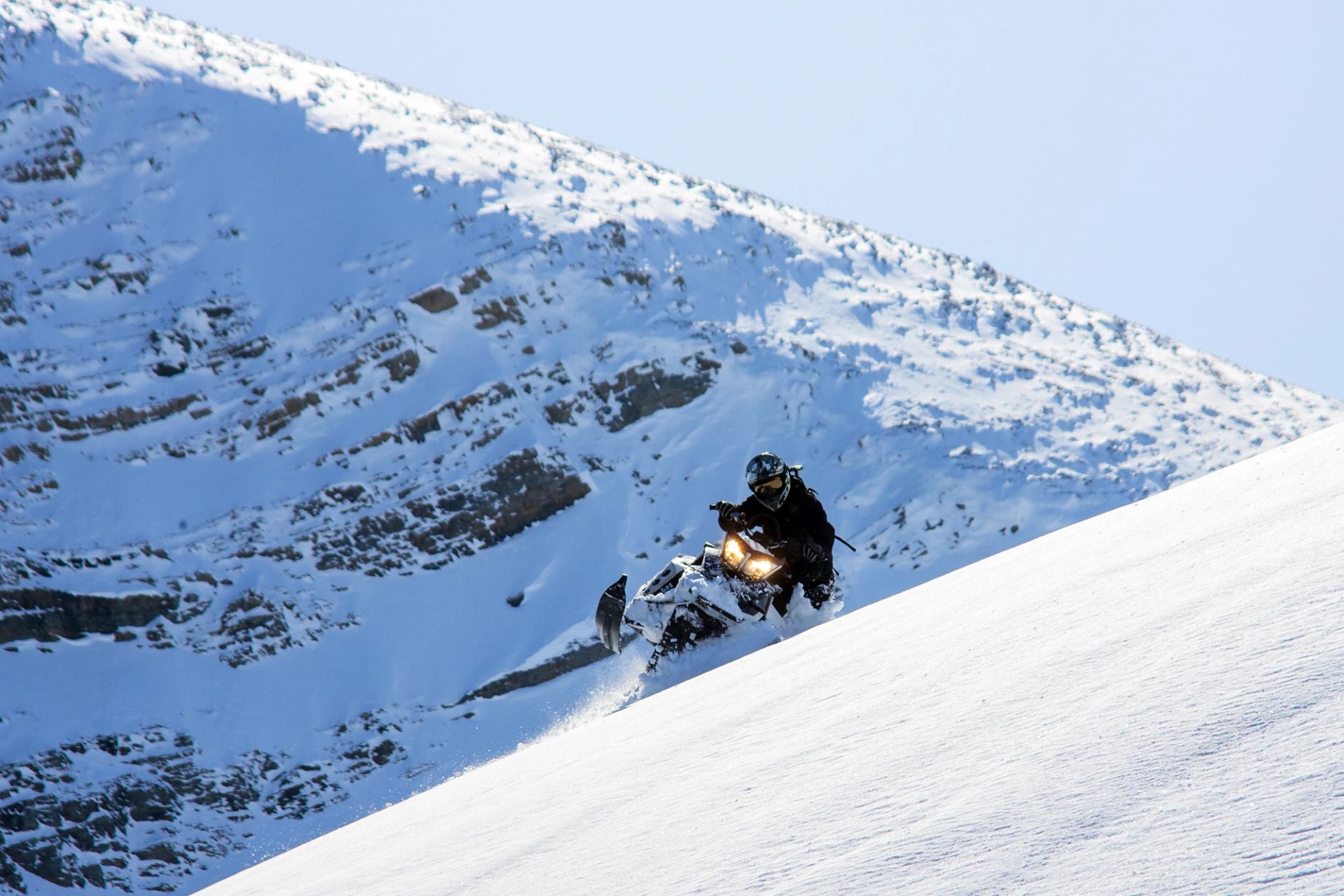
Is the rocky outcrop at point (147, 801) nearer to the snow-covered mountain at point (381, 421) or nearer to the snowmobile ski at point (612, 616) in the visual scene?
the snow-covered mountain at point (381, 421)

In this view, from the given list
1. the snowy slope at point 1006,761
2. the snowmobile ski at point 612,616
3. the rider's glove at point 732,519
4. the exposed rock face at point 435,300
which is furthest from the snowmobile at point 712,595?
the exposed rock face at point 435,300

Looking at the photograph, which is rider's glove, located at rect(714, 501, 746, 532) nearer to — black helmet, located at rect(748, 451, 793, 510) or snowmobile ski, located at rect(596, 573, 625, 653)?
black helmet, located at rect(748, 451, 793, 510)

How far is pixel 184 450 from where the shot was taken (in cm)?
3497

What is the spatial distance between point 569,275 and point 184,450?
46.6ft

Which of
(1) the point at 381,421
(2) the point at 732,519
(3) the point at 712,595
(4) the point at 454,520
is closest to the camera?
(3) the point at 712,595

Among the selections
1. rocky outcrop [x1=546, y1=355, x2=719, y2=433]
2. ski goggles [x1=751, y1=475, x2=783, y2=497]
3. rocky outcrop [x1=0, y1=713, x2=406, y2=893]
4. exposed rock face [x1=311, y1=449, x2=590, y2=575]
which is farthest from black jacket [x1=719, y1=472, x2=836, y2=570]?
rocky outcrop [x1=546, y1=355, x2=719, y2=433]

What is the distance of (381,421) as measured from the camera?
118 ft

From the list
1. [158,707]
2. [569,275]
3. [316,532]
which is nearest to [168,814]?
[158,707]

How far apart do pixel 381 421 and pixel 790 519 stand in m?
28.7

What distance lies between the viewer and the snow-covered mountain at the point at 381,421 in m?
27.4

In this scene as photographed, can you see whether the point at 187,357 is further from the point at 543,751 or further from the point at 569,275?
the point at 543,751

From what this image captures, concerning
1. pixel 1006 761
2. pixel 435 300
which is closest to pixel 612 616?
pixel 1006 761

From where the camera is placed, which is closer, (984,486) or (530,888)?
(530,888)

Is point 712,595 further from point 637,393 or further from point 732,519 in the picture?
point 637,393
